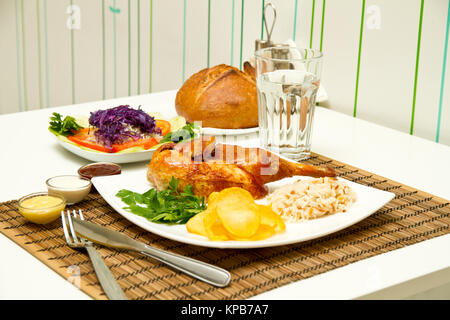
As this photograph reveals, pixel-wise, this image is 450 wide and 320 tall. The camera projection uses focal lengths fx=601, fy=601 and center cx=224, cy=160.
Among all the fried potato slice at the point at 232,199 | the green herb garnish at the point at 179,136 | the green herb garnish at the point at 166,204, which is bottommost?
the green herb garnish at the point at 166,204

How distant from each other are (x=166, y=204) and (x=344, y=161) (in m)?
0.53

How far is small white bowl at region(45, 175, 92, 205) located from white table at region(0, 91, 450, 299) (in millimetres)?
76

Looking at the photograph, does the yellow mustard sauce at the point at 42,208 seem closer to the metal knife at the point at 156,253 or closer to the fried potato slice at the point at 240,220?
the metal knife at the point at 156,253

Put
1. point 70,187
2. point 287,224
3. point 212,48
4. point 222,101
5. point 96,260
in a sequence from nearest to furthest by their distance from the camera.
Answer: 1. point 96,260
2. point 287,224
3. point 70,187
4. point 222,101
5. point 212,48

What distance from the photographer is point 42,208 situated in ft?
3.22

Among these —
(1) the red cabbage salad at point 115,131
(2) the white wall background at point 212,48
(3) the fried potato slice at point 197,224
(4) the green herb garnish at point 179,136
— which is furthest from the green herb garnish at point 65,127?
(2) the white wall background at point 212,48

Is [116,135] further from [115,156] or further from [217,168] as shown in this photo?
[217,168]

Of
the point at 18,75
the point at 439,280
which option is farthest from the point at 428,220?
the point at 18,75

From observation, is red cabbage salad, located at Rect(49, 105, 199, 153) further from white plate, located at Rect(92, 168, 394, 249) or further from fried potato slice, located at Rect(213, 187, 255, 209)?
fried potato slice, located at Rect(213, 187, 255, 209)

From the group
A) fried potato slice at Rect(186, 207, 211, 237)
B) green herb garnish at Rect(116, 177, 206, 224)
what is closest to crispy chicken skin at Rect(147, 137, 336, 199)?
green herb garnish at Rect(116, 177, 206, 224)

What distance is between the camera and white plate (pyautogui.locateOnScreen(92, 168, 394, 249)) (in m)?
0.88

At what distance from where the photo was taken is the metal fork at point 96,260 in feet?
2.55

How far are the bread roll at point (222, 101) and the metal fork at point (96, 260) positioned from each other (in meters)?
0.53

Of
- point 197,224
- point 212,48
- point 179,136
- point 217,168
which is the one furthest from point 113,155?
point 212,48
